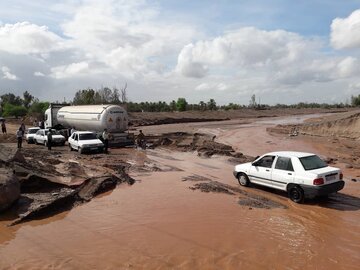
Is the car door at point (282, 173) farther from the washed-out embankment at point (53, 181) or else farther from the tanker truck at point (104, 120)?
the tanker truck at point (104, 120)

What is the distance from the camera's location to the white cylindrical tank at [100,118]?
29781 mm

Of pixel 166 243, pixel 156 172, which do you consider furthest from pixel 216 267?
pixel 156 172

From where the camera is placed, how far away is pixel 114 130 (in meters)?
30.2

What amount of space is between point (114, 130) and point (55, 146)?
5.41 metres

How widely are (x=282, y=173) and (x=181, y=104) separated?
73884 millimetres

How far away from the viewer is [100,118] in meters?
29.8

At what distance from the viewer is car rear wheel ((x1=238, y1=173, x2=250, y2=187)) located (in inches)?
588

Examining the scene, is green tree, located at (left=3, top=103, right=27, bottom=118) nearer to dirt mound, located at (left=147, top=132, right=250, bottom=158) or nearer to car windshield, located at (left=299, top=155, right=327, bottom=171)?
dirt mound, located at (left=147, top=132, right=250, bottom=158)

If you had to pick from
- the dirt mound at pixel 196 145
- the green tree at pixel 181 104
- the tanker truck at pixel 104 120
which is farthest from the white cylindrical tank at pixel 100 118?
the green tree at pixel 181 104

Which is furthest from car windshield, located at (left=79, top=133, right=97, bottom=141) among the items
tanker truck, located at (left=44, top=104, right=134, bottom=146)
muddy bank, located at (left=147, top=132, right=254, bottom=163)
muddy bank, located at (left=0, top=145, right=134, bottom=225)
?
muddy bank, located at (left=0, top=145, right=134, bottom=225)

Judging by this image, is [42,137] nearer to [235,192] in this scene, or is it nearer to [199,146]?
[199,146]

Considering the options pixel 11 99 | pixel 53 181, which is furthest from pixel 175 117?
pixel 53 181

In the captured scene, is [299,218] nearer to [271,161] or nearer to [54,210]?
[271,161]

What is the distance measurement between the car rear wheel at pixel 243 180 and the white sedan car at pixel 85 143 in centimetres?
1366
